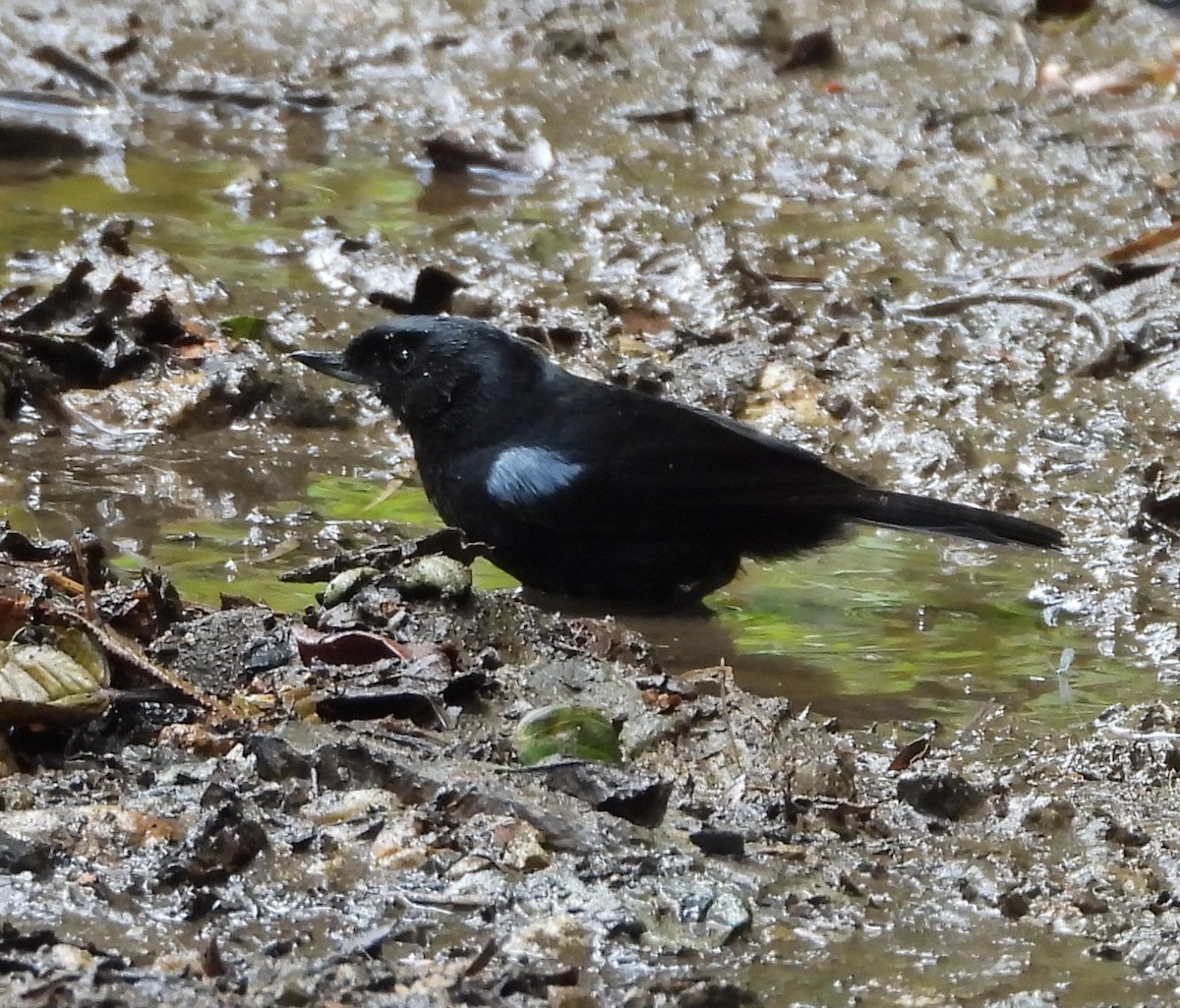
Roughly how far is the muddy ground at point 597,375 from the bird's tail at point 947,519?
0.16m

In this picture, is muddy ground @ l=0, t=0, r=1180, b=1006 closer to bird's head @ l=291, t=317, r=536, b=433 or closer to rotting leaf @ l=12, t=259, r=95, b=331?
rotting leaf @ l=12, t=259, r=95, b=331

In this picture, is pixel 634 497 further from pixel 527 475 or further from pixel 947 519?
pixel 947 519

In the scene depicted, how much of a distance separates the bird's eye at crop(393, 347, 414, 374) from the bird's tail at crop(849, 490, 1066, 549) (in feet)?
4.35

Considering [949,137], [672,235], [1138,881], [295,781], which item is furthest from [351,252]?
[1138,881]

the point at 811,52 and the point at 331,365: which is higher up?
the point at 811,52

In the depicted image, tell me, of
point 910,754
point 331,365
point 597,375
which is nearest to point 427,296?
point 597,375

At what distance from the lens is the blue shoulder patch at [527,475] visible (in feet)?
16.1

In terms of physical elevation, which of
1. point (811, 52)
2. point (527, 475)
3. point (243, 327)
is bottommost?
point (243, 327)

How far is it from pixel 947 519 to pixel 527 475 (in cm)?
109

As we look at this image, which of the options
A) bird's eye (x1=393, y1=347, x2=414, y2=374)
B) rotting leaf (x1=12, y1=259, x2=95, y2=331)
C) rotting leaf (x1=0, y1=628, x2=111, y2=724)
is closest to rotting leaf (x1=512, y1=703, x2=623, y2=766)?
rotting leaf (x1=0, y1=628, x2=111, y2=724)

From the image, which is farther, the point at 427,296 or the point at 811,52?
the point at 811,52

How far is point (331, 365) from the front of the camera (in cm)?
550

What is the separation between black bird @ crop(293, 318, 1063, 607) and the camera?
194 inches

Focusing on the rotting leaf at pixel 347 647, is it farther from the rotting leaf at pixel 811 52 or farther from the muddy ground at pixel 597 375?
the rotting leaf at pixel 811 52
